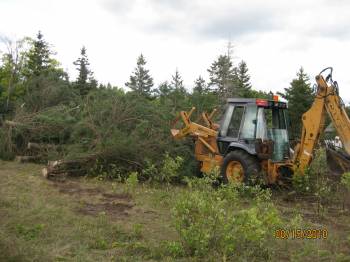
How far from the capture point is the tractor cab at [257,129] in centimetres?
938

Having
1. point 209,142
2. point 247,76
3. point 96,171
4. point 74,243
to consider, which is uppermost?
point 247,76

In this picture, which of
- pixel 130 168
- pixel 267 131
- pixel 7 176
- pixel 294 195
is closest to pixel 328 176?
pixel 294 195

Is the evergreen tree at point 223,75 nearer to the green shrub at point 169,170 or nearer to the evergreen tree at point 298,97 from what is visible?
the evergreen tree at point 298,97

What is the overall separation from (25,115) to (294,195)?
7.98 metres

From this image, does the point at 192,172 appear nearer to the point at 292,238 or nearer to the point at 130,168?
the point at 130,168

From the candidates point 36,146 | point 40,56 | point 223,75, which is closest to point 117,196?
point 36,146

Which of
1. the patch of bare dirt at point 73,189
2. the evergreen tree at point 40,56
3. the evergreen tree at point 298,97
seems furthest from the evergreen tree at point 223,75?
the patch of bare dirt at point 73,189

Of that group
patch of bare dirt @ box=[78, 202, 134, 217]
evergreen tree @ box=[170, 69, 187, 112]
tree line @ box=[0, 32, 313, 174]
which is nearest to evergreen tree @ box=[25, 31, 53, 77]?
tree line @ box=[0, 32, 313, 174]

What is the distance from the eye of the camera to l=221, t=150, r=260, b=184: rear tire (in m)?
9.12

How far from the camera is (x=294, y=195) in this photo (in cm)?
912

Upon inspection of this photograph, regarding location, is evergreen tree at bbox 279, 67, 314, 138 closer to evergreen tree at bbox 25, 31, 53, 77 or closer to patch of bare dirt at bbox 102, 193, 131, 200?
evergreen tree at bbox 25, 31, 53, 77

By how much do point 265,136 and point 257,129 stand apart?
0.23 metres

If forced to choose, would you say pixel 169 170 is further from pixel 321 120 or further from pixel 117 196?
pixel 321 120
